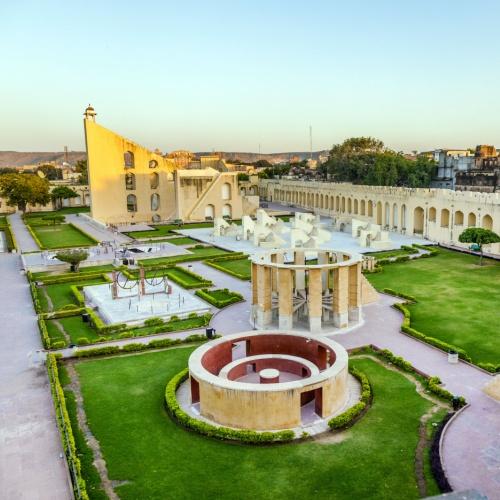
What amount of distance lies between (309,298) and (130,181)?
5143 centimetres

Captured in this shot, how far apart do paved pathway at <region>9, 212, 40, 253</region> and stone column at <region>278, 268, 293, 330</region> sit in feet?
Answer: 101

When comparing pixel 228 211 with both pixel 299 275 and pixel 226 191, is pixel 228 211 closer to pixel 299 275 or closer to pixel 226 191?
pixel 226 191

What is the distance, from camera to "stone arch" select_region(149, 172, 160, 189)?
70062mm

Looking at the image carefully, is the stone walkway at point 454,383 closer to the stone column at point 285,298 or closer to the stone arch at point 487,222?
the stone column at point 285,298

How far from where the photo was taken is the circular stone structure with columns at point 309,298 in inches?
904

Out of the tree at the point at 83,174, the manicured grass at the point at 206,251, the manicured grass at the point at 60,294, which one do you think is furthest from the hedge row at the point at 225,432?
the tree at the point at 83,174

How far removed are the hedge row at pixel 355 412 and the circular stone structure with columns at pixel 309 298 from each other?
18.2 feet

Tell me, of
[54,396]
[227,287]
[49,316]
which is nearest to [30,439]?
[54,396]

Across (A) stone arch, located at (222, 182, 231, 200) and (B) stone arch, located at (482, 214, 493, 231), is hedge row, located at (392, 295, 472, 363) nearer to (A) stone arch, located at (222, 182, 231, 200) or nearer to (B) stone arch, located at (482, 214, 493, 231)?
(B) stone arch, located at (482, 214, 493, 231)

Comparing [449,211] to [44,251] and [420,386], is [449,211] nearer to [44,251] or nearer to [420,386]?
[420,386]

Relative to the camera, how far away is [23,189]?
7144 cm

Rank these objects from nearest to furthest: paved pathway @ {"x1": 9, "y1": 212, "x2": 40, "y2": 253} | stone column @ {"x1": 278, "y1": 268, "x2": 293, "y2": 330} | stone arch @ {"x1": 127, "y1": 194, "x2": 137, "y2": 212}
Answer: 1. stone column @ {"x1": 278, "y1": 268, "x2": 293, "y2": 330}
2. paved pathway @ {"x1": 9, "y1": 212, "x2": 40, "y2": 253}
3. stone arch @ {"x1": 127, "y1": 194, "x2": 137, "y2": 212}

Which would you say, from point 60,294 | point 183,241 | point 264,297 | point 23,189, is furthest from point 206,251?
point 23,189

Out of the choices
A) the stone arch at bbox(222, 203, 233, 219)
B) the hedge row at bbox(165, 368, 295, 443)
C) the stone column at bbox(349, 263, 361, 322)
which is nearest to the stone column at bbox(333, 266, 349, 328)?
the stone column at bbox(349, 263, 361, 322)
